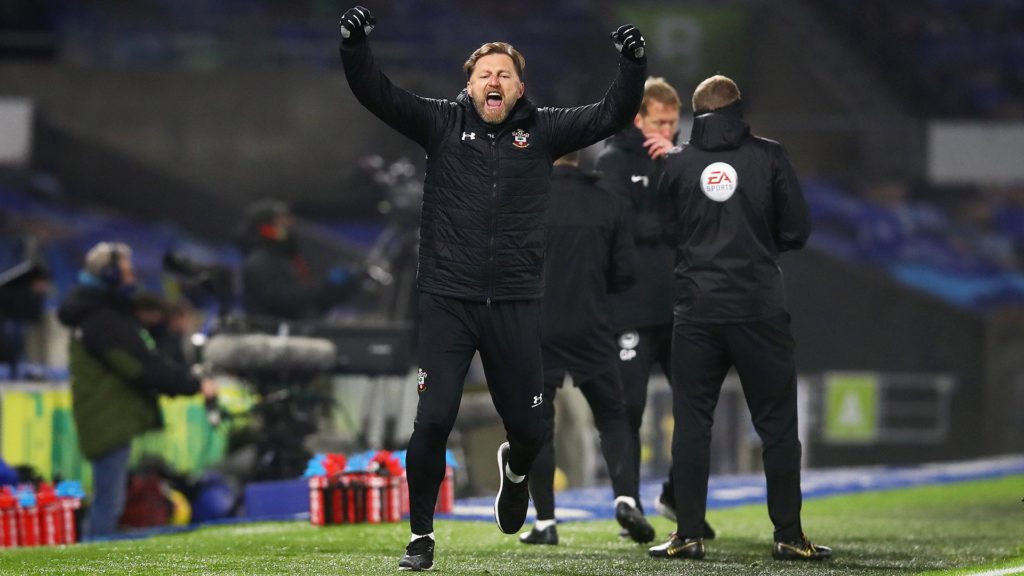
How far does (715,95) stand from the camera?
6.68 metres

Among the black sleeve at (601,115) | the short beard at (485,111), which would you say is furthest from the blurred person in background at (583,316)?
the short beard at (485,111)

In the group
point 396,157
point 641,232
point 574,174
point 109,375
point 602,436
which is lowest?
point 602,436

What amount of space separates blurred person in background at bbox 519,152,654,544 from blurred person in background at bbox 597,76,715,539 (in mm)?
238

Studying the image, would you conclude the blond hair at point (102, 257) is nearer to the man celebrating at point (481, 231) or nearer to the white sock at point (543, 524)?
the white sock at point (543, 524)

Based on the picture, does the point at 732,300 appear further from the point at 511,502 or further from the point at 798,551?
the point at 511,502

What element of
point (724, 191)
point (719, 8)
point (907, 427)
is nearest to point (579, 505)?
point (724, 191)

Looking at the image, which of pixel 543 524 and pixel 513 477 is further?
pixel 543 524

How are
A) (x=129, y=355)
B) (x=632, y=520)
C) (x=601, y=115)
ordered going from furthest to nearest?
(x=129, y=355)
(x=632, y=520)
(x=601, y=115)

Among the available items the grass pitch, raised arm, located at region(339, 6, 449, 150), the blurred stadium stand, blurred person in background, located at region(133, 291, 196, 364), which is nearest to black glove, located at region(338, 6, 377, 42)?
raised arm, located at region(339, 6, 449, 150)

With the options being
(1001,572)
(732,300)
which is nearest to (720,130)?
(732,300)

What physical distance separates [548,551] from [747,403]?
1072 millimetres

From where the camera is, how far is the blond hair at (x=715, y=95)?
668 centimetres

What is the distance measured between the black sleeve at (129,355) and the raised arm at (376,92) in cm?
442

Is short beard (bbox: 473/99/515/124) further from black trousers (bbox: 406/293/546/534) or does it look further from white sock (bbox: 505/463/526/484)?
white sock (bbox: 505/463/526/484)
